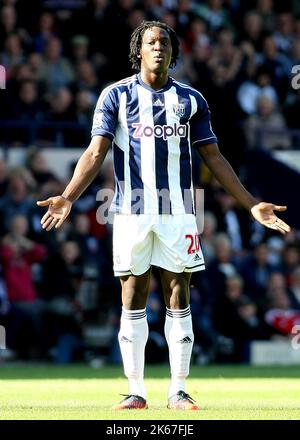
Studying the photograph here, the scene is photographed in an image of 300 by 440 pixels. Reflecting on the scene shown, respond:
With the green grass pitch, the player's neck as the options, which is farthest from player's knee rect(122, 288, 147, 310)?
the player's neck

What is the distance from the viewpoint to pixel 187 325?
925cm

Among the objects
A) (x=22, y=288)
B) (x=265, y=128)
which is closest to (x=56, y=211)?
(x=22, y=288)

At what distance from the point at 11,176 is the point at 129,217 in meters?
7.99

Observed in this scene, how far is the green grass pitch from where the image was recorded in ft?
28.4

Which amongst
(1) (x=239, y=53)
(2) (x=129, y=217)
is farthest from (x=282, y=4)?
(2) (x=129, y=217)

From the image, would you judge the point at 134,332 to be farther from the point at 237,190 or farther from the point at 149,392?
the point at 149,392

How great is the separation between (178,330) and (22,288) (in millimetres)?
7415

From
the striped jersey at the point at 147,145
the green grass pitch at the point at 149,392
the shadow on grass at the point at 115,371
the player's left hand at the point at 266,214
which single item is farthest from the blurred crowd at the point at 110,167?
the player's left hand at the point at 266,214

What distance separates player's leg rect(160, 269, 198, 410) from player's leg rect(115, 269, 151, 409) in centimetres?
18

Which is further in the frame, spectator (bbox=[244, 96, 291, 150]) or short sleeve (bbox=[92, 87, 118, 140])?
spectator (bbox=[244, 96, 291, 150])

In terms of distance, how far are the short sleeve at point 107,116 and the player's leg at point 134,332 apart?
1.05 m

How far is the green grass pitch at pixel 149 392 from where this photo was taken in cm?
866

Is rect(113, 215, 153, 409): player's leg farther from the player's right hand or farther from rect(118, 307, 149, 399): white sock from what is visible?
the player's right hand

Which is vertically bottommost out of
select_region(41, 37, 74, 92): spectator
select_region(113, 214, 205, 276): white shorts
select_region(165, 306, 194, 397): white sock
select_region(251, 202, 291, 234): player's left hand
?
select_region(165, 306, 194, 397): white sock
